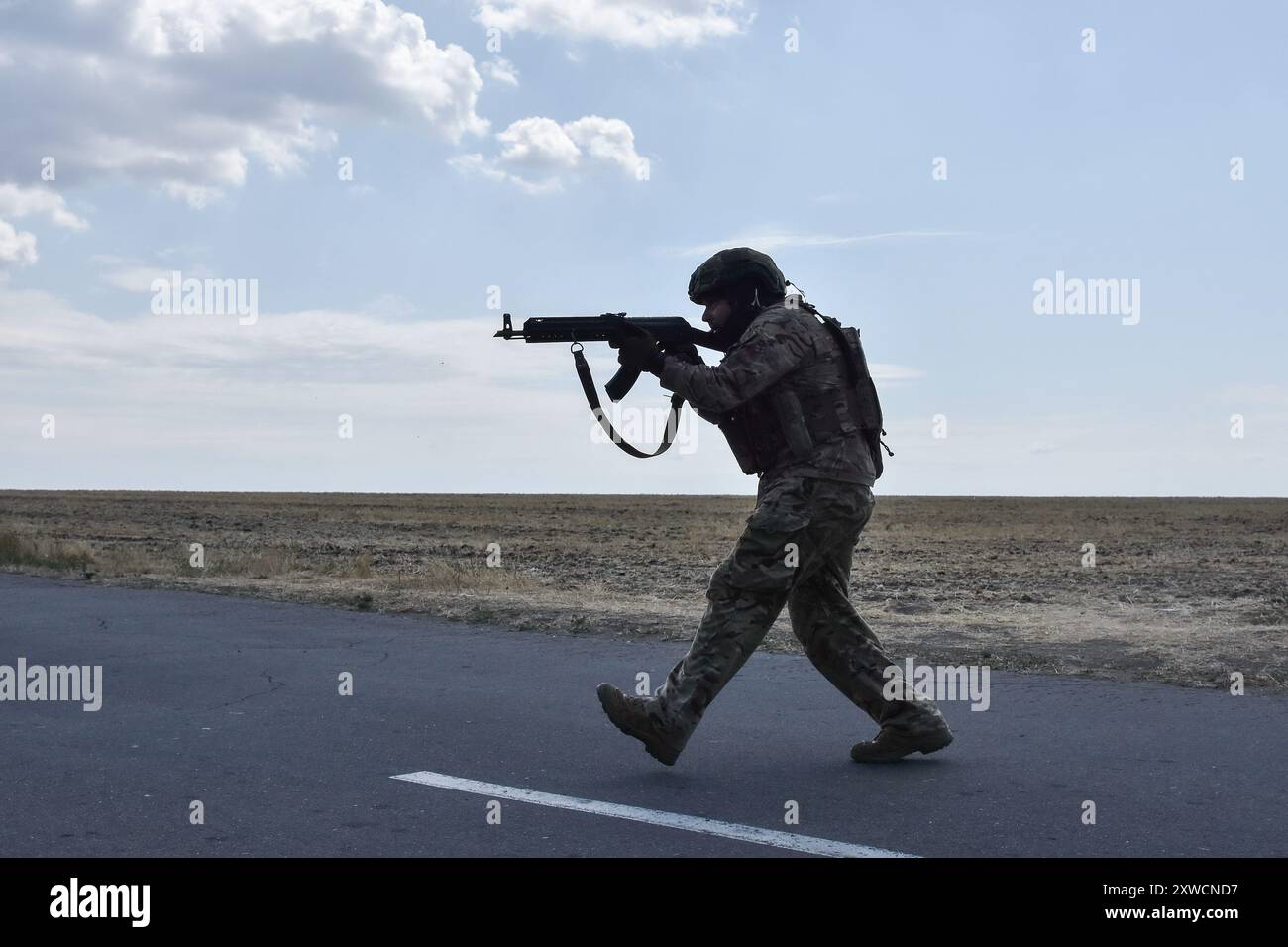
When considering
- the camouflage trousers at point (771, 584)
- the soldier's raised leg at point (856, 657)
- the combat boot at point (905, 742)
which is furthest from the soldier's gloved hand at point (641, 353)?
the combat boot at point (905, 742)

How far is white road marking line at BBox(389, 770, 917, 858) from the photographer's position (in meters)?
4.41

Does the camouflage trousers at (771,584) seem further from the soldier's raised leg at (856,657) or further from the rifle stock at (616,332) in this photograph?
the rifle stock at (616,332)

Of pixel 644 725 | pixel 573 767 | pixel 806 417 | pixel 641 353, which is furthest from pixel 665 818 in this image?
pixel 641 353

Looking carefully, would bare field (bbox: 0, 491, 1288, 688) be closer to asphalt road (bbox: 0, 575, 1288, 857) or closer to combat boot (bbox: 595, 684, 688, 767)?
asphalt road (bbox: 0, 575, 1288, 857)

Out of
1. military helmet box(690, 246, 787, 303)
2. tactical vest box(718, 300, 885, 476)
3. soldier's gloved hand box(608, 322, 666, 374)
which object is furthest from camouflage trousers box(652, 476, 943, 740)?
military helmet box(690, 246, 787, 303)

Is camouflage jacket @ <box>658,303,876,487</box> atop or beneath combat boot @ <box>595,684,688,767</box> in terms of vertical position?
atop

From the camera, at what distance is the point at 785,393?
5.56 metres

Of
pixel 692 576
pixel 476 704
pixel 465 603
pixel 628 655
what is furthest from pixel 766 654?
pixel 692 576

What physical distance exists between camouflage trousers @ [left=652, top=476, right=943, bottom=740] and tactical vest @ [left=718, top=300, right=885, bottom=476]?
0.44 feet

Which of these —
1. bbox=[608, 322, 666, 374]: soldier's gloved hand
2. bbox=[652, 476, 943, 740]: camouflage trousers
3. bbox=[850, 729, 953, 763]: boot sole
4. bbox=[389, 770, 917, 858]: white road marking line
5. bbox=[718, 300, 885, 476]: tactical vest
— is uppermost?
bbox=[608, 322, 666, 374]: soldier's gloved hand

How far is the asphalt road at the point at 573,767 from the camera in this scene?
15.0 ft

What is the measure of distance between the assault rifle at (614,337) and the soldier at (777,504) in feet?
0.48

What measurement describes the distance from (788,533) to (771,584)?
0.22m
